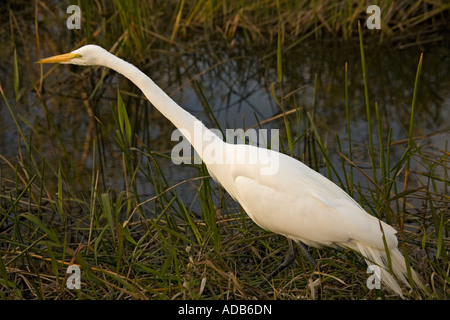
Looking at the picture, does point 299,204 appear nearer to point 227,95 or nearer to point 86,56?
point 86,56

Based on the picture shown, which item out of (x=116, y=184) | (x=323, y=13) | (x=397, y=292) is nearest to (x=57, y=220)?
(x=116, y=184)

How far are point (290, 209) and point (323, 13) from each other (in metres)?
3.67

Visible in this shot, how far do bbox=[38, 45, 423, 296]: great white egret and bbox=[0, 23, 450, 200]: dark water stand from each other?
3.99 feet

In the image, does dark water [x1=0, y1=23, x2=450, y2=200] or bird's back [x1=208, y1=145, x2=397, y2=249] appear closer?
bird's back [x1=208, y1=145, x2=397, y2=249]

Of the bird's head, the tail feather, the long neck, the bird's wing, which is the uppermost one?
the bird's head

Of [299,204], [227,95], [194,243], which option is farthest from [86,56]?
[227,95]

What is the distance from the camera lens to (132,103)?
501cm

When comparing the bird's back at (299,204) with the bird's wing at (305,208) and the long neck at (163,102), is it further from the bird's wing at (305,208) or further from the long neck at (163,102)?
the long neck at (163,102)

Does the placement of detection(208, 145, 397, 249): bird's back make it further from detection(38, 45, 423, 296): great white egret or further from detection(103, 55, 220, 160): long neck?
detection(103, 55, 220, 160): long neck

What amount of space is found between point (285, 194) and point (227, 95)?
2.72m

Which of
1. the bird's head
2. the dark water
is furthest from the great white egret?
the dark water

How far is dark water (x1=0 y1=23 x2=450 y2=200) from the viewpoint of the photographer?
425cm

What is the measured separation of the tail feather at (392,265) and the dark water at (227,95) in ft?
4.86

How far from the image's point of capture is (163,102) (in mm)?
2486
